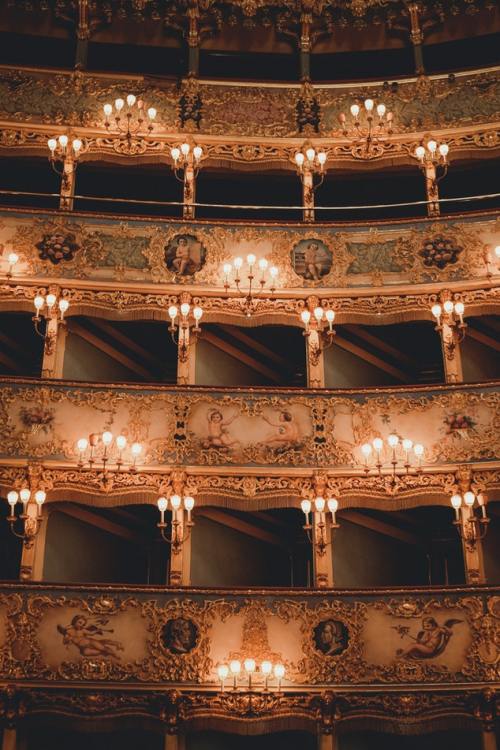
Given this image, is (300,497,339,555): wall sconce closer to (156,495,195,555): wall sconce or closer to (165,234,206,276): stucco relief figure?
(156,495,195,555): wall sconce

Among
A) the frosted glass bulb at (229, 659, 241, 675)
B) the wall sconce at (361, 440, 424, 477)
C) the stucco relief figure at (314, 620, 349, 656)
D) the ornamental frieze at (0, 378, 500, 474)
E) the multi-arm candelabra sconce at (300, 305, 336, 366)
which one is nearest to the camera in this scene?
the frosted glass bulb at (229, 659, 241, 675)

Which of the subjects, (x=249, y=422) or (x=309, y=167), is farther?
(x=309, y=167)

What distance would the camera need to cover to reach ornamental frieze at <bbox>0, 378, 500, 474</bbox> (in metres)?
17.2

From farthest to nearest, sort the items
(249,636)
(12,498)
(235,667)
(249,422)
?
(249,422)
(12,498)
(249,636)
(235,667)

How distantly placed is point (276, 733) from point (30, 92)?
1258 cm

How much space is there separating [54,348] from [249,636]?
19.5 ft

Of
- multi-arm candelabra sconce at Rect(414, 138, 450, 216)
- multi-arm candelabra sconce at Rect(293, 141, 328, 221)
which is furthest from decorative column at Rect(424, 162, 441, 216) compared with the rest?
multi-arm candelabra sconce at Rect(293, 141, 328, 221)

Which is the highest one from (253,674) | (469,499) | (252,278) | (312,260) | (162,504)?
(312,260)

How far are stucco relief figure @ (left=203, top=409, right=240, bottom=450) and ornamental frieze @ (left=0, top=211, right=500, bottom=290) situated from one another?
8.72 ft

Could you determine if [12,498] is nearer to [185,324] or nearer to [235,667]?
[235,667]

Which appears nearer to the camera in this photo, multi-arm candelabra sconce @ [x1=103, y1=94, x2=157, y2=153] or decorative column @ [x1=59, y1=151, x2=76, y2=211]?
decorative column @ [x1=59, y1=151, x2=76, y2=211]

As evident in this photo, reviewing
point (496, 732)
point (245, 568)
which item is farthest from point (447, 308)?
point (496, 732)

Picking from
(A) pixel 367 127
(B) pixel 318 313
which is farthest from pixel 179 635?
(A) pixel 367 127

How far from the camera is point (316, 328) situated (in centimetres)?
1881
